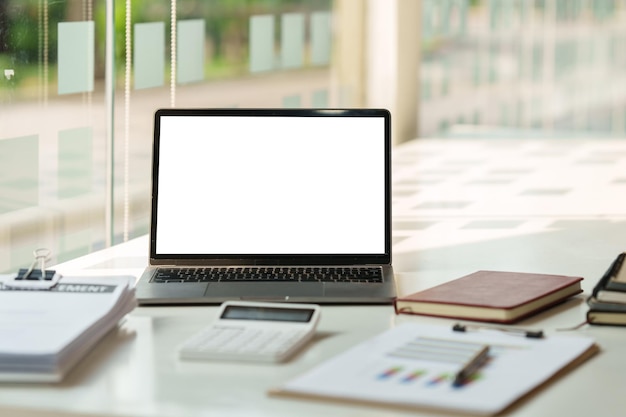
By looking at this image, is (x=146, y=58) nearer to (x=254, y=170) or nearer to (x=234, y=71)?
(x=234, y=71)

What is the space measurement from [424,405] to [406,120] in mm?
7117

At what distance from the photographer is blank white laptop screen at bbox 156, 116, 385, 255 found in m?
2.20

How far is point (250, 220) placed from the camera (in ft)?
7.26

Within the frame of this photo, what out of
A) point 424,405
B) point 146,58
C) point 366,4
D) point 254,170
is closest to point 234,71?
point 146,58

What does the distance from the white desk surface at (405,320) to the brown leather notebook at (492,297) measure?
0.03 m

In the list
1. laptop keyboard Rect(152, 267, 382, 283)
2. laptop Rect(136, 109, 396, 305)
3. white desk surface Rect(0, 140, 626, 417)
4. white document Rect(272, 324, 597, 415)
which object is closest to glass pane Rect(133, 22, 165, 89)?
white desk surface Rect(0, 140, 626, 417)

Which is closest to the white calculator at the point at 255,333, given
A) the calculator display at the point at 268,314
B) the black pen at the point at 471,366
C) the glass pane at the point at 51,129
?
the calculator display at the point at 268,314

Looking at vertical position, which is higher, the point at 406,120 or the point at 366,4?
the point at 366,4

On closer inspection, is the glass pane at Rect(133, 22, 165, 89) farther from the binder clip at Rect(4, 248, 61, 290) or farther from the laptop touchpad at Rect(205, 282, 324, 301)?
the binder clip at Rect(4, 248, 61, 290)

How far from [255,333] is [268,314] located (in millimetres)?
69

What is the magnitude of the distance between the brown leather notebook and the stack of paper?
48 cm

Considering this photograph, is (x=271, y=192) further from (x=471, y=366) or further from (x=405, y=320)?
(x=471, y=366)

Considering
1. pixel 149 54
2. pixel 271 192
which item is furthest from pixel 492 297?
pixel 149 54

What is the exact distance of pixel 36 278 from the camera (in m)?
1.88
